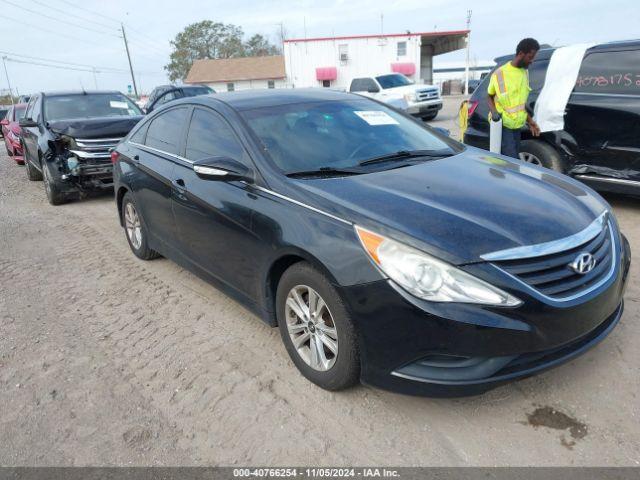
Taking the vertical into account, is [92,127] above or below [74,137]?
above

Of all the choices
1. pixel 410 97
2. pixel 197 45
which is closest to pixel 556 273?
pixel 410 97

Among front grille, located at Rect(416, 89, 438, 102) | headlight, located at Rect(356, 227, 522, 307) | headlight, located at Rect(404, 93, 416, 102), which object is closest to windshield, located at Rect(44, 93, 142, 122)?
headlight, located at Rect(356, 227, 522, 307)

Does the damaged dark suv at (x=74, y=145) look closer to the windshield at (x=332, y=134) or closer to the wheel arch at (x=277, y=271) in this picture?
the windshield at (x=332, y=134)

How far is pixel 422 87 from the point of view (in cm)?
1775

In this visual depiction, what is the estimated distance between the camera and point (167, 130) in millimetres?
4320

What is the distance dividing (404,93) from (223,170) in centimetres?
1568

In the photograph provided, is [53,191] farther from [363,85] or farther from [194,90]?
[363,85]

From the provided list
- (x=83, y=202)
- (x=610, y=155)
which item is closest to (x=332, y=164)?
(x=610, y=155)

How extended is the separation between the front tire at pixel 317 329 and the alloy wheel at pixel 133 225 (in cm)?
257

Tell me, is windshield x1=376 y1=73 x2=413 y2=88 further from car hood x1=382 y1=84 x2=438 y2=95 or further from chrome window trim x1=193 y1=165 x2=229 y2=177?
chrome window trim x1=193 y1=165 x2=229 y2=177

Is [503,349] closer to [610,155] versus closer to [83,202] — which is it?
[610,155]

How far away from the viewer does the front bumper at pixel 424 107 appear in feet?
56.4

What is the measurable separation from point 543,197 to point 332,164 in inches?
49.6

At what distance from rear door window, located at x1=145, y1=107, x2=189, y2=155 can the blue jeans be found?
3558 millimetres
